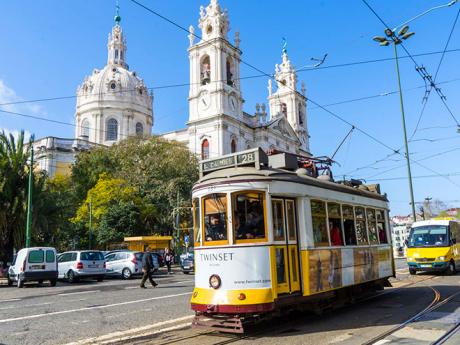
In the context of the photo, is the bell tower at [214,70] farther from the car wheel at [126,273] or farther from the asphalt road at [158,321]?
the asphalt road at [158,321]

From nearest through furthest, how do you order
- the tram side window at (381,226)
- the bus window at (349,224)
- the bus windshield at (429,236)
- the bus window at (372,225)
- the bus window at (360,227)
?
the bus window at (349,224)
the bus window at (360,227)
the bus window at (372,225)
the tram side window at (381,226)
the bus windshield at (429,236)

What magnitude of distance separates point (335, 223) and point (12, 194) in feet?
71.5

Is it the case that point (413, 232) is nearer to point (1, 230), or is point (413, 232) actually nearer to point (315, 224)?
point (315, 224)

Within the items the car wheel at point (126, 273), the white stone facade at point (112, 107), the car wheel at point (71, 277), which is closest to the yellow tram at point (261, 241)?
the car wheel at point (71, 277)

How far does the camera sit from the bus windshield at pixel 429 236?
19328 mm

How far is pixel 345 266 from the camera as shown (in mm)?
9969

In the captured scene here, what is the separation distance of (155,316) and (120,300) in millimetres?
3263

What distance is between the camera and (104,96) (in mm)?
68688

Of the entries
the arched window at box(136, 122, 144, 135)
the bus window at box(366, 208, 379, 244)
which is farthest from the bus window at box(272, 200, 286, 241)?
the arched window at box(136, 122, 144, 135)

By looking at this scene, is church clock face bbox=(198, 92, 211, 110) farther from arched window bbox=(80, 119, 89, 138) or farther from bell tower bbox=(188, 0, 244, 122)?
arched window bbox=(80, 119, 89, 138)

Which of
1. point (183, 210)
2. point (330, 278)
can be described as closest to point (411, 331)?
point (330, 278)

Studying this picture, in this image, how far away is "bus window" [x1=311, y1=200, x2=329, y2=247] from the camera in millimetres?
9023

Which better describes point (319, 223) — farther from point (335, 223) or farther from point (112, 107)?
point (112, 107)

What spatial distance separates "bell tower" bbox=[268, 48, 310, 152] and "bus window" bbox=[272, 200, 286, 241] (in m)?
59.8
